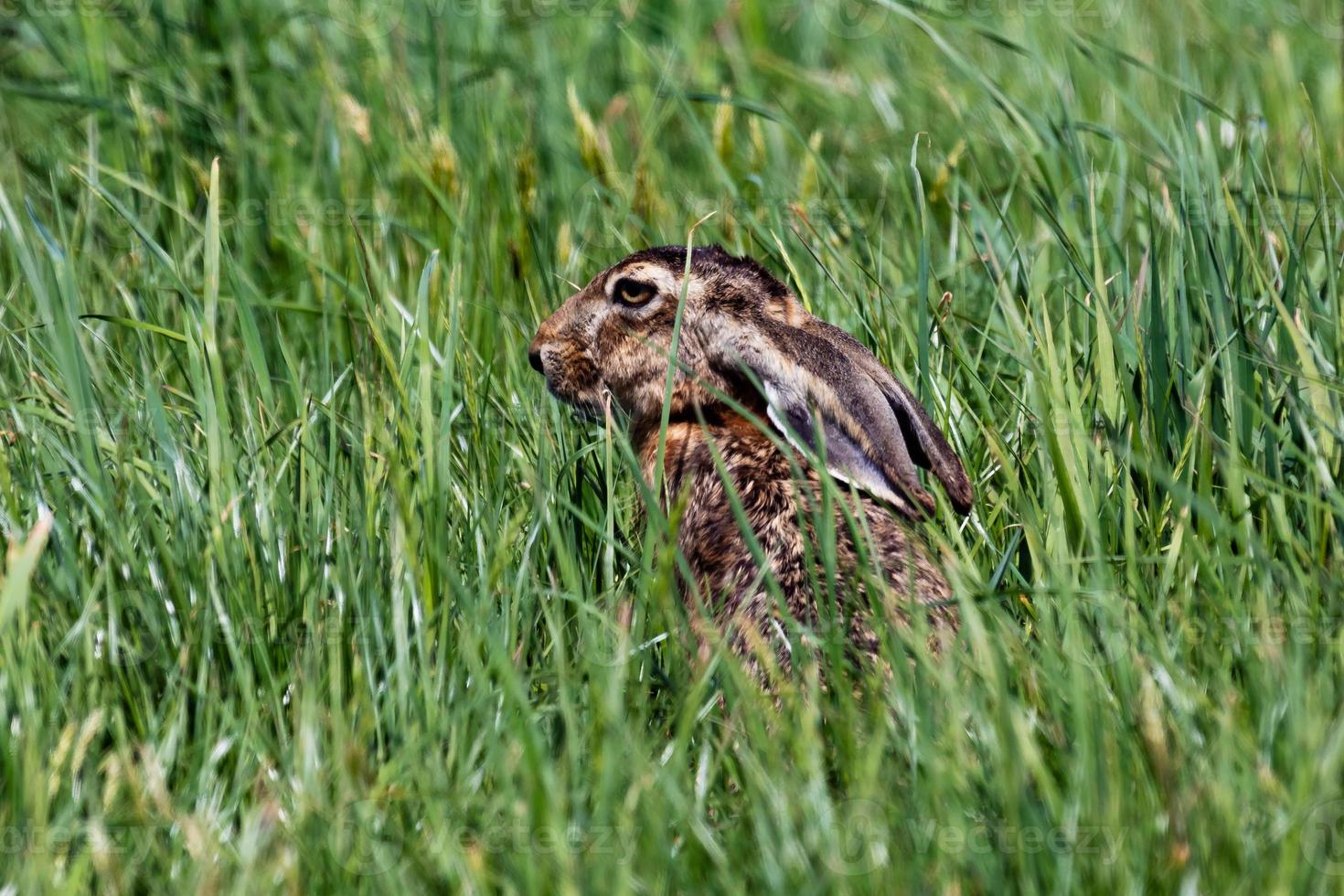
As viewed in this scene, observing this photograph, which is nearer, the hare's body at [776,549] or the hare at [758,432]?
the hare's body at [776,549]

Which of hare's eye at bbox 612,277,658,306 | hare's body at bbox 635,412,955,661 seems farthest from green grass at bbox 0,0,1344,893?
hare's eye at bbox 612,277,658,306

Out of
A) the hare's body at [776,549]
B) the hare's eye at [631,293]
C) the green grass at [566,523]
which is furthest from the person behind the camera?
the hare's eye at [631,293]

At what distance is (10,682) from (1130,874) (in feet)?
5.92

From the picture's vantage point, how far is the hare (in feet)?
10.1

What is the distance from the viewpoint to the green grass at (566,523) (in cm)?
229

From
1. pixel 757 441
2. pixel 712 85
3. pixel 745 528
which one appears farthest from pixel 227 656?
pixel 712 85

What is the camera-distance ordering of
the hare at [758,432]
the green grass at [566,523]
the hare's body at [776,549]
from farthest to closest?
A: the hare at [758,432]
the hare's body at [776,549]
the green grass at [566,523]

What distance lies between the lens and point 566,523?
132 inches

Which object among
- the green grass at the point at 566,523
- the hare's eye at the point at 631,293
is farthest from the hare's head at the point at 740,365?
the green grass at the point at 566,523

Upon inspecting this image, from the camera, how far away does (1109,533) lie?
10.5 ft

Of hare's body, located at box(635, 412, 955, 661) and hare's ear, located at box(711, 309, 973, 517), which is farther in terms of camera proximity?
hare's ear, located at box(711, 309, 973, 517)

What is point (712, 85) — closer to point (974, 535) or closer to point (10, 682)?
point (974, 535)

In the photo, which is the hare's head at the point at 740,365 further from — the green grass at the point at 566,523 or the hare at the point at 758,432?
the green grass at the point at 566,523

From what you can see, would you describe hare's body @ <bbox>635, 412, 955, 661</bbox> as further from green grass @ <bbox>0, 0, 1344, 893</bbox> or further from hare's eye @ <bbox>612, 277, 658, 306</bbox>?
hare's eye @ <bbox>612, 277, 658, 306</bbox>
